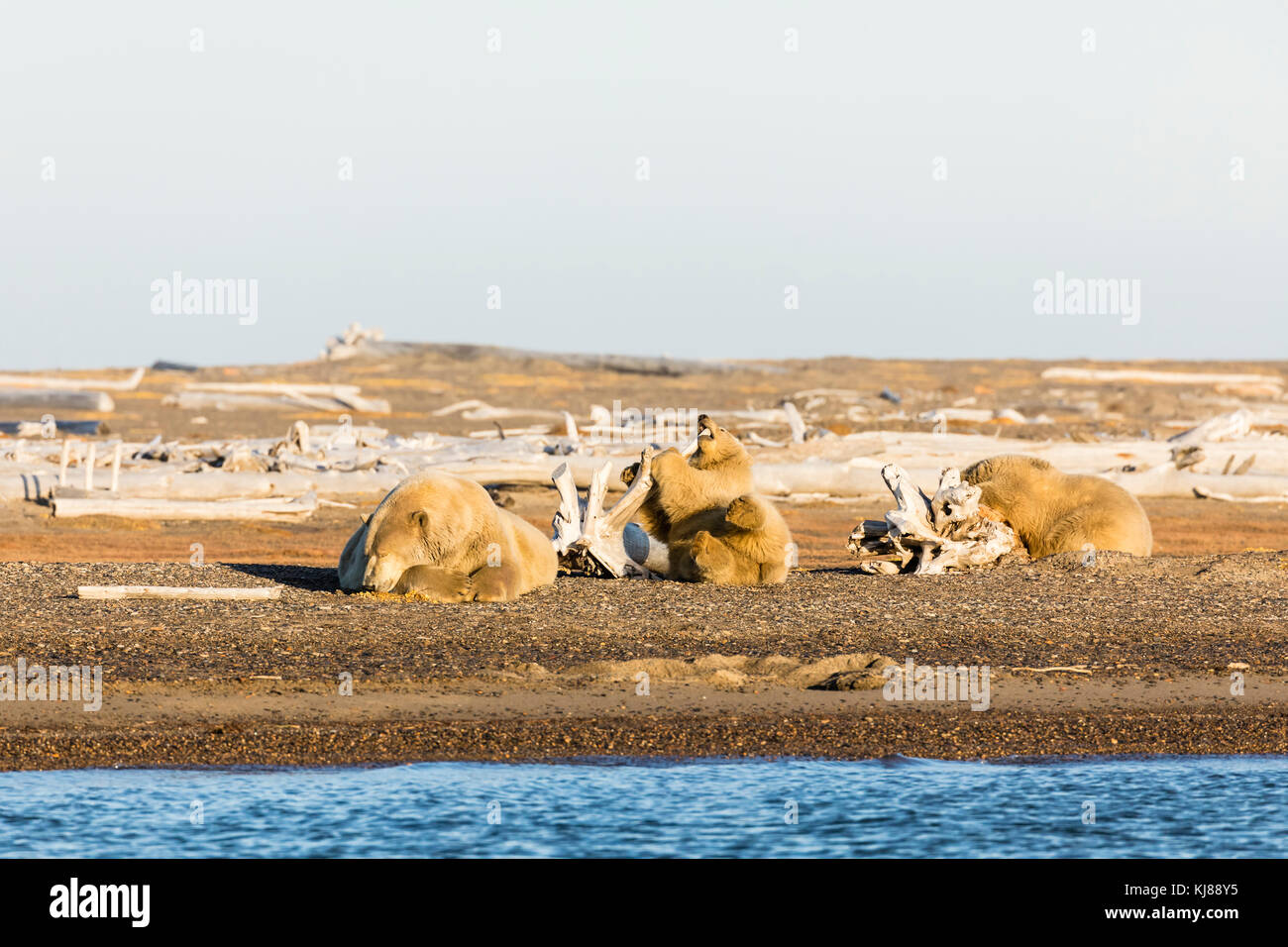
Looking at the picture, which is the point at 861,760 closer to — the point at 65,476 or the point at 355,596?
the point at 355,596

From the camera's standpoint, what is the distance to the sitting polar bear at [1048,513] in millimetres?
15305

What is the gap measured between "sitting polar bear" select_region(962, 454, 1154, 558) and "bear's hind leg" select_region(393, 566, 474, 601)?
19.0ft

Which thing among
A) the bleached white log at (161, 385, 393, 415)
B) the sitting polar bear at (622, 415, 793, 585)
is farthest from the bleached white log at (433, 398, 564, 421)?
the sitting polar bear at (622, 415, 793, 585)

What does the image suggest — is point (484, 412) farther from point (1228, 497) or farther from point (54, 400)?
point (1228, 497)

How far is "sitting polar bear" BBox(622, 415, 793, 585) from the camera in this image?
1369 centimetres

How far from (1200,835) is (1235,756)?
4.58 ft

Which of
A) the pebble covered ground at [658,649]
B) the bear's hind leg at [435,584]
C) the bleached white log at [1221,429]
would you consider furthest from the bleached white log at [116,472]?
the bleached white log at [1221,429]

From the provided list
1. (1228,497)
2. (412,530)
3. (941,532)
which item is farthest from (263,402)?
(412,530)

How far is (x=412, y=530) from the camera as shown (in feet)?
40.7

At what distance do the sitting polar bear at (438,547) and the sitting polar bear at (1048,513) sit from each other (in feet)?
17.4

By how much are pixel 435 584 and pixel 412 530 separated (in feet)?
1.59
